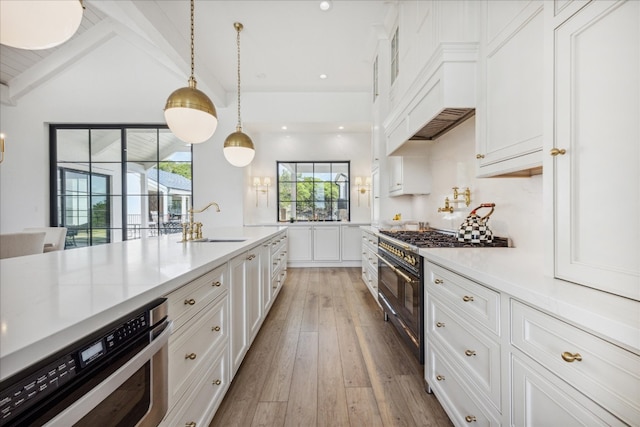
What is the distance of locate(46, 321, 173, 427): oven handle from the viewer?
0.51 m

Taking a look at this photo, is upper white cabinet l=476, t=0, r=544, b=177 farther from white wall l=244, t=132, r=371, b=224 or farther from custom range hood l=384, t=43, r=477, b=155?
white wall l=244, t=132, r=371, b=224

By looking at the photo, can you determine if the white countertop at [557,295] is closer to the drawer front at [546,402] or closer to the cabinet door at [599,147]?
the cabinet door at [599,147]

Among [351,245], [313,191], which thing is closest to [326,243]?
[351,245]

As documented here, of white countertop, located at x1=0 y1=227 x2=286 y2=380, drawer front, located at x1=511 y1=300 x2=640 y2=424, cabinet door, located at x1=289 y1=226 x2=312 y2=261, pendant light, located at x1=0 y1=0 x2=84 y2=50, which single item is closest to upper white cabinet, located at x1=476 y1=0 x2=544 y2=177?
drawer front, located at x1=511 y1=300 x2=640 y2=424

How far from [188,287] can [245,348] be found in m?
1.04

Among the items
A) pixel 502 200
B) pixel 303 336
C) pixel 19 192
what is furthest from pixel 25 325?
pixel 19 192

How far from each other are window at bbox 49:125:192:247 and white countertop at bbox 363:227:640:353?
5.13 metres

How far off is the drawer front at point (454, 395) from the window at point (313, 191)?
4372 mm

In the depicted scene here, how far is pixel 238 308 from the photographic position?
170 cm

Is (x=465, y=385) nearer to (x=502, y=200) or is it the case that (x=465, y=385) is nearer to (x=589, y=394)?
(x=589, y=394)

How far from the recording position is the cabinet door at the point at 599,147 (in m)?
0.69

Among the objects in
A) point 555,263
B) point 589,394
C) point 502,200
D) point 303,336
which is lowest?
point 303,336

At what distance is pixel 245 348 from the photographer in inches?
73.0

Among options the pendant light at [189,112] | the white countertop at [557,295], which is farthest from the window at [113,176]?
the white countertop at [557,295]
